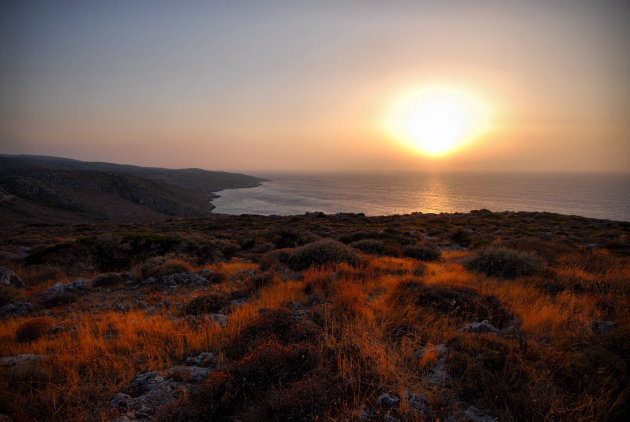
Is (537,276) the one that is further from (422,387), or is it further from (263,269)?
(263,269)

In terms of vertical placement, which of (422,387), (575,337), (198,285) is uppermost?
(575,337)

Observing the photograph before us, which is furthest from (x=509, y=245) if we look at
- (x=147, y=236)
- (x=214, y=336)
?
(x=147, y=236)

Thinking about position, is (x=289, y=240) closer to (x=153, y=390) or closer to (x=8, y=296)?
(x=8, y=296)

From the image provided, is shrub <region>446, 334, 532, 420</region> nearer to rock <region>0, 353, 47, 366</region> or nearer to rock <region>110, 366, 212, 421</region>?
rock <region>110, 366, 212, 421</region>

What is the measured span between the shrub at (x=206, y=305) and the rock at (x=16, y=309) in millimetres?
3713

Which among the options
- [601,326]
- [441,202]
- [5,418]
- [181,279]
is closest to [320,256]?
[181,279]

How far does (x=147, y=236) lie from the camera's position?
1249 cm

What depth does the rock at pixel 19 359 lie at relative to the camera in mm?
3233

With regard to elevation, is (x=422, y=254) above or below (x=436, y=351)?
below

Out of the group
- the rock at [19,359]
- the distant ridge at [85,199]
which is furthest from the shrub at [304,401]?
the distant ridge at [85,199]

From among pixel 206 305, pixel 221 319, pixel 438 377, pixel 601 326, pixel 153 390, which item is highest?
pixel 601 326

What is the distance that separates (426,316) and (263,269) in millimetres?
5815

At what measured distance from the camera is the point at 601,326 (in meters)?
3.77

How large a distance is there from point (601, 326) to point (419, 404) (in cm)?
345
